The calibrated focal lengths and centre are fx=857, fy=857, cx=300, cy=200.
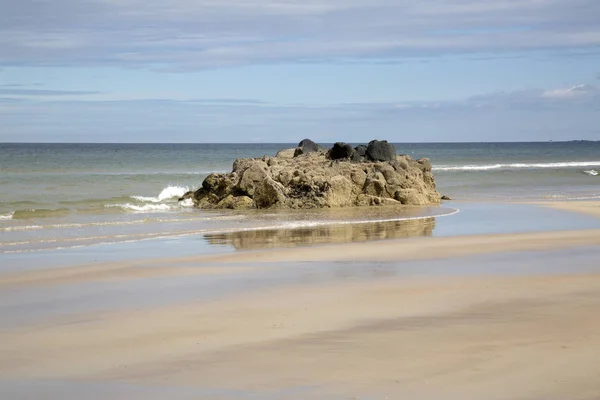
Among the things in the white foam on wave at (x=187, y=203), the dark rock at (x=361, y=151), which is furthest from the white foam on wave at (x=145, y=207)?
the dark rock at (x=361, y=151)

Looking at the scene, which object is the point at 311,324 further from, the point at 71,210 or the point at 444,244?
the point at 71,210

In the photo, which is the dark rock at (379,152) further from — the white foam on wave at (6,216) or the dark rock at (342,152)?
the white foam on wave at (6,216)

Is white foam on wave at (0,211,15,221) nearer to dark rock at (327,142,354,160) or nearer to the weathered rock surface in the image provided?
the weathered rock surface

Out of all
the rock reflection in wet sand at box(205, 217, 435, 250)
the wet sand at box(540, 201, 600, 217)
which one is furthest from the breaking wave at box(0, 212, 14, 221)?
the wet sand at box(540, 201, 600, 217)

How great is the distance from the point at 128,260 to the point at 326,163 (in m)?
11.7

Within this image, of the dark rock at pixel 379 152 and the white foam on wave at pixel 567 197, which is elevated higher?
the dark rock at pixel 379 152

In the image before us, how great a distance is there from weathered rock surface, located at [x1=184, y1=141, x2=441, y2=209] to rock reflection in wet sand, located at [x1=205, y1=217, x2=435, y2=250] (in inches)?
170

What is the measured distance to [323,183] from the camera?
21.2m

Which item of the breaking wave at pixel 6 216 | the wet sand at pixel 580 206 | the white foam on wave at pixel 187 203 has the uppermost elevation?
the white foam on wave at pixel 187 203

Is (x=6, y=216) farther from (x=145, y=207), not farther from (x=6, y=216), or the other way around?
(x=145, y=207)

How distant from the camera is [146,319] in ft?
25.7

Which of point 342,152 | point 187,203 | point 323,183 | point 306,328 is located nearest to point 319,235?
point 323,183

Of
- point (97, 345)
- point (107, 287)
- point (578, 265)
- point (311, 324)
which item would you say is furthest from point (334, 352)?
point (578, 265)

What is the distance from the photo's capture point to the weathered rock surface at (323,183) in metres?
21.0
